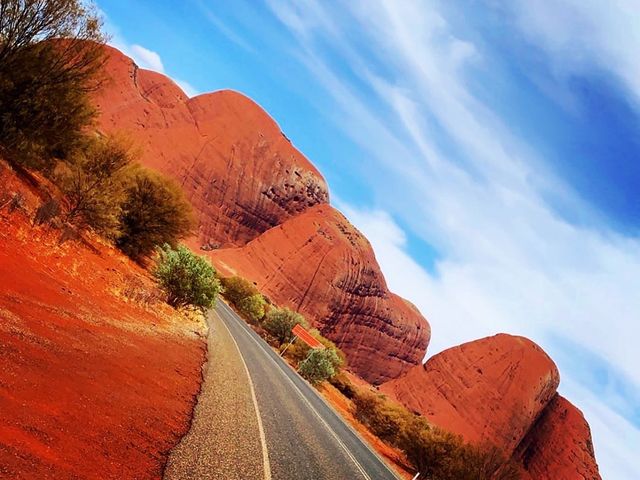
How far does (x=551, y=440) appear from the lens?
73250mm

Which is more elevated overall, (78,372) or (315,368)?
(78,372)

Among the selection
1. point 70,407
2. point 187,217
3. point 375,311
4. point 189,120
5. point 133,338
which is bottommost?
point 133,338

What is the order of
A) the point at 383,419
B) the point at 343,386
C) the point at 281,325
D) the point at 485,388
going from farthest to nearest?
the point at 485,388
the point at 281,325
the point at 343,386
the point at 383,419

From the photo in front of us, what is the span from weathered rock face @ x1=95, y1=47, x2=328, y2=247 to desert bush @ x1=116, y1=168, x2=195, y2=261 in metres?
44.4

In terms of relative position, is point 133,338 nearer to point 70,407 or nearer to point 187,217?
point 70,407

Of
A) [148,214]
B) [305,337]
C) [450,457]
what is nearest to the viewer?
[450,457]

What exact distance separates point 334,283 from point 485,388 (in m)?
32.5

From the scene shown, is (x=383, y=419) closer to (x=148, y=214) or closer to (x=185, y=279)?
(x=185, y=279)

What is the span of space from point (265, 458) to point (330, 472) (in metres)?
2.26

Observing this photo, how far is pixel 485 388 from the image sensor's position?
228 feet

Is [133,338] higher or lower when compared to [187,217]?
lower

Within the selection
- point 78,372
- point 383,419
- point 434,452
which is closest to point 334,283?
point 383,419

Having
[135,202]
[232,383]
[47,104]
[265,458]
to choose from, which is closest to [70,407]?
[265,458]

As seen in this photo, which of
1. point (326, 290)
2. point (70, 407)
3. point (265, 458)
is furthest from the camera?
point (326, 290)
